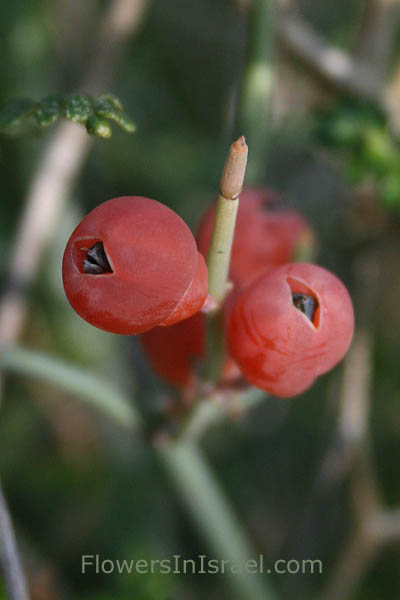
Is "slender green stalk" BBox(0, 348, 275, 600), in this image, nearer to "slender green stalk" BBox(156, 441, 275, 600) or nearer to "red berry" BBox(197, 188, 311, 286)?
"slender green stalk" BBox(156, 441, 275, 600)

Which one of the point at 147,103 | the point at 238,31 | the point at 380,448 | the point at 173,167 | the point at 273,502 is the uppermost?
the point at 238,31

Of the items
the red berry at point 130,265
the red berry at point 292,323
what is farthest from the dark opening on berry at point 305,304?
the red berry at point 130,265

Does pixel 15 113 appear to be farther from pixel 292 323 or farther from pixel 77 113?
pixel 292 323

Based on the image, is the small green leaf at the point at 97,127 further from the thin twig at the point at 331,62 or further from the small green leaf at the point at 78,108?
the thin twig at the point at 331,62

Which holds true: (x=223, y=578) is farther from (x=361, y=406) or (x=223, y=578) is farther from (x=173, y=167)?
(x=173, y=167)

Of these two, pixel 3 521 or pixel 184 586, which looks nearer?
pixel 3 521

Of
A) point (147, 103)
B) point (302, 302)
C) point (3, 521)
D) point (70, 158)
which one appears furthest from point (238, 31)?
point (3, 521)

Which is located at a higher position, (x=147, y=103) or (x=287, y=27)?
(x=287, y=27)
